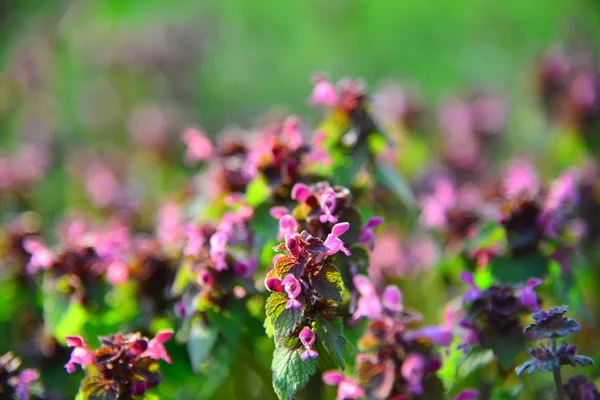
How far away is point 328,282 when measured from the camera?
4.49 ft

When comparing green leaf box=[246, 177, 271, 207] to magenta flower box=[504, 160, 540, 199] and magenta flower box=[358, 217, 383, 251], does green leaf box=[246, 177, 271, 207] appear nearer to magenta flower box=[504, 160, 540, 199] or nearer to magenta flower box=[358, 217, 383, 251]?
magenta flower box=[358, 217, 383, 251]

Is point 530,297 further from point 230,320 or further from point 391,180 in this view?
point 230,320

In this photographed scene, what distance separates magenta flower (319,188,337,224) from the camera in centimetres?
147

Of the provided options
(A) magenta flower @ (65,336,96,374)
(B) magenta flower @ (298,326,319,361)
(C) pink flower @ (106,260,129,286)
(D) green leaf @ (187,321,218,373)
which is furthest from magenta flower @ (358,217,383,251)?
(C) pink flower @ (106,260,129,286)

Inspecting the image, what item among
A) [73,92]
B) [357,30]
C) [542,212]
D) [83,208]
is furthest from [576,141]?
[73,92]

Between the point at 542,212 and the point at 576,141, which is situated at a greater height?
the point at 542,212

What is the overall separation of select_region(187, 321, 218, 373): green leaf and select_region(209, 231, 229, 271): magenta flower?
0.17 m

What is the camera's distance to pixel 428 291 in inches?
105

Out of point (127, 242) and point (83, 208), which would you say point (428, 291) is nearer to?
point (127, 242)

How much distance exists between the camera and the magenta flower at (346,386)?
1.46 meters

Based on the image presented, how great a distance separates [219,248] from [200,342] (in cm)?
25

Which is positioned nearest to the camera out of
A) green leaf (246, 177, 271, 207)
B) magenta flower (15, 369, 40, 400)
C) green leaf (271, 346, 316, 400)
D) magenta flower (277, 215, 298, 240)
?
green leaf (271, 346, 316, 400)

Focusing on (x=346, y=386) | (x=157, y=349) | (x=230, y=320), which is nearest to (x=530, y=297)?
(x=346, y=386)

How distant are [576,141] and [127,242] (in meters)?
1.97
